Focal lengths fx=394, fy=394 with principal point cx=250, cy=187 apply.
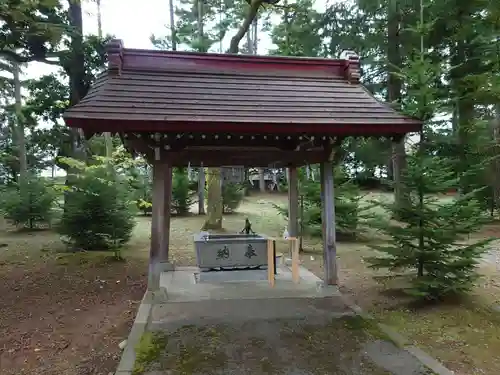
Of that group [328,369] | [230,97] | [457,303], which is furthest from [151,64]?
[457,303]

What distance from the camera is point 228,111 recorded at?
5254 millimetres

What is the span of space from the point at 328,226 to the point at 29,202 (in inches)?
440

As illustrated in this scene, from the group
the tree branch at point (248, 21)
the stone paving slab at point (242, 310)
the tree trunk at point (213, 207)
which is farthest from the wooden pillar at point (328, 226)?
the tree trunk at point (213, 207)

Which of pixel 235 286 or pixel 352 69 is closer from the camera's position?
pixel 235 286

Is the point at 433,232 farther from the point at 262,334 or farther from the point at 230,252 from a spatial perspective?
the point at 230,252

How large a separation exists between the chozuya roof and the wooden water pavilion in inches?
0.5

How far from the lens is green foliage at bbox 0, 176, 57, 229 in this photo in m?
13.0

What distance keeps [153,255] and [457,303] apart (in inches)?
175

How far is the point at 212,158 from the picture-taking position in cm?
613

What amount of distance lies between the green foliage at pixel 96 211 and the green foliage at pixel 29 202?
465cm

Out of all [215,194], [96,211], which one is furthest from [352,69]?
[215,194]

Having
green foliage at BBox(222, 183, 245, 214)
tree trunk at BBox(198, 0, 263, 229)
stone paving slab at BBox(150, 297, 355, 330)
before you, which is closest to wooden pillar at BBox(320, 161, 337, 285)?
stone paving slab at BBox(150, 297, 355, 330)

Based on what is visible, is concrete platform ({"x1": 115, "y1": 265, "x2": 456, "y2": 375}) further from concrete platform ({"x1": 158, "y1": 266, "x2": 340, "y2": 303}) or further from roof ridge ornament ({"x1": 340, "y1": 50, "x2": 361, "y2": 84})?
roof ridge ornament ({"x1": 340, "y1": 50, "x2": 361, "y2": 84})

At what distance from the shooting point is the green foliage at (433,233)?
547 cm
